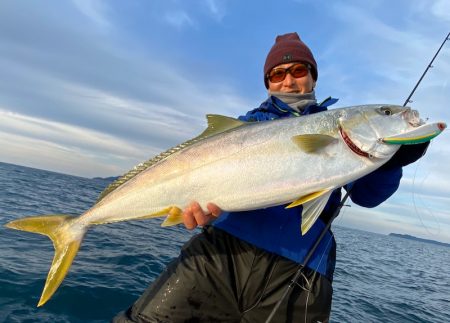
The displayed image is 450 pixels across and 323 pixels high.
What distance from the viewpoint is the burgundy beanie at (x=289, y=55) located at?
5.49 m

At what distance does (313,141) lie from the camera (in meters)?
3.55

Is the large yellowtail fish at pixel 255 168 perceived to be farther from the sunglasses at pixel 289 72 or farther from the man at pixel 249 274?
the sunglasses at pixel 289 72

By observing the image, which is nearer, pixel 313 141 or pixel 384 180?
pixel 313 141

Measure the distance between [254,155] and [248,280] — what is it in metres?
1.51

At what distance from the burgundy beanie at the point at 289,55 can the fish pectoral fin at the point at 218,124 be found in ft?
6.16

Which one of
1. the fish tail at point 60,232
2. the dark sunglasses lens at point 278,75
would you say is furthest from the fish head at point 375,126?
the fish tail at point 60,232

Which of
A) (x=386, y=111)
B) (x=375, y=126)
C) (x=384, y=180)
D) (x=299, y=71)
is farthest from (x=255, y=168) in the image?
(x=299, y=71)

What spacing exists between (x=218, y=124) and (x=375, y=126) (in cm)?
172

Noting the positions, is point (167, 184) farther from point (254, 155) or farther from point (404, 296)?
point (404, 296)

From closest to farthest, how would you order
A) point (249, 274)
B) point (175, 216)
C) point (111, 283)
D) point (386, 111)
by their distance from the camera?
point (386, 111)
point (175, 216)
point (249, 274)
point (111, 283)

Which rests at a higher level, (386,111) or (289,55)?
(289,55)

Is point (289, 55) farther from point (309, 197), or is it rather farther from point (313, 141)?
point (309, 197)

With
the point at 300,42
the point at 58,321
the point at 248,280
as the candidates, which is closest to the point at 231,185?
the point at 248,280

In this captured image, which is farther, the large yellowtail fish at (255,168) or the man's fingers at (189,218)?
the man's fingers at (189,218)
